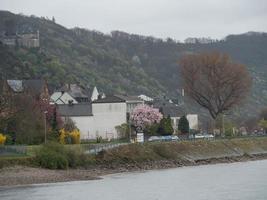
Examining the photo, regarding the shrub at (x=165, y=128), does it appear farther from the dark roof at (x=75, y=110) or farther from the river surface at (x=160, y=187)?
the river surface at (x=160, y=187)

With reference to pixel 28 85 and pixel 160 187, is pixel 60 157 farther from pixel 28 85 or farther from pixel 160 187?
pixel 28 85

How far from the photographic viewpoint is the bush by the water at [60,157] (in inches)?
2854

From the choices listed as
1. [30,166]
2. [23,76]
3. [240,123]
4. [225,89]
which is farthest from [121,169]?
[240,123]

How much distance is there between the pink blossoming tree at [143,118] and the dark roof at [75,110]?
23.6 ft

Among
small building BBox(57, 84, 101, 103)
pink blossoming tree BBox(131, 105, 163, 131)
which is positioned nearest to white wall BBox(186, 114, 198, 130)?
small building BBox(57, 84, 101, 103)

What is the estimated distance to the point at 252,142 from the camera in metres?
112

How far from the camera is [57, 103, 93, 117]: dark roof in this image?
115 meters

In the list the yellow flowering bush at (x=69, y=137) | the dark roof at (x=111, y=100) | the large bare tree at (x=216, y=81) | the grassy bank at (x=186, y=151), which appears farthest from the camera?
the large bare tree at (x=216, y=81)

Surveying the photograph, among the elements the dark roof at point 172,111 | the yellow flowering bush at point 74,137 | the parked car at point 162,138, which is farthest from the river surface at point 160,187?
the dark roof at point 172,111

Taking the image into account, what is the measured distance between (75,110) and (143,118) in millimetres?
10402

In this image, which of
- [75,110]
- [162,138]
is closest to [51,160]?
[162,138]

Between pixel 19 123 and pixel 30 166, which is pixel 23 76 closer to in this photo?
pixel 19 123

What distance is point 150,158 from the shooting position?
85688 mm

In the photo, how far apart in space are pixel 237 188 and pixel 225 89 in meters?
64.8
